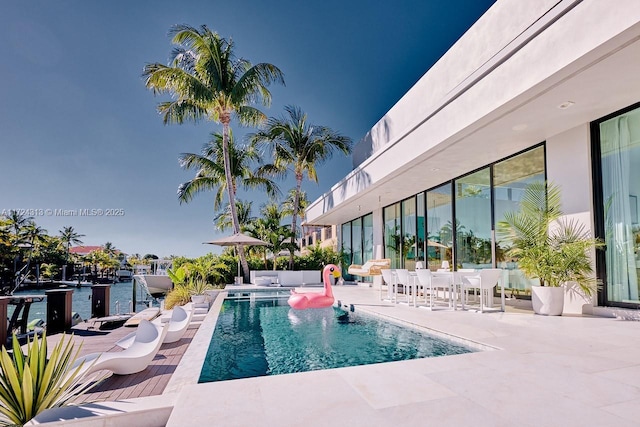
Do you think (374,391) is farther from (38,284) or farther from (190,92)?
(38,284)

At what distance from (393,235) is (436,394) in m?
12.2

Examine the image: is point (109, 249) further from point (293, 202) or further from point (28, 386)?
point (28, 386)

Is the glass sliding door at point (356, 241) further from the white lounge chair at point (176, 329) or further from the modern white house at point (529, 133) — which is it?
the white lounge chair at point (176, 329)

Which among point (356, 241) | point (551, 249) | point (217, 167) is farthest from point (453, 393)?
point (217, 167)

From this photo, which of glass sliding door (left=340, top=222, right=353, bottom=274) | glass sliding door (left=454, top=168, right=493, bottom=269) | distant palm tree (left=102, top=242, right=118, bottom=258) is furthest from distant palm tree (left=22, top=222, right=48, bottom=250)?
glass sliding door (left=454, top=168, right=493, bottom=269)

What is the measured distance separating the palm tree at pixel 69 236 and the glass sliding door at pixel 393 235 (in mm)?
67478

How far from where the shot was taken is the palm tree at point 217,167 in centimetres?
1844

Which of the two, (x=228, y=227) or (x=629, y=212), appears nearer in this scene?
(x=629, y=212)

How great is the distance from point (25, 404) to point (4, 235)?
2729 centimetres

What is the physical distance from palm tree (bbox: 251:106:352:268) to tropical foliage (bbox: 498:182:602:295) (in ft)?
37.8

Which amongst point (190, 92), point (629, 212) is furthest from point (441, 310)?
point (190, 92)

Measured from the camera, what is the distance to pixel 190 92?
14406 millimetres

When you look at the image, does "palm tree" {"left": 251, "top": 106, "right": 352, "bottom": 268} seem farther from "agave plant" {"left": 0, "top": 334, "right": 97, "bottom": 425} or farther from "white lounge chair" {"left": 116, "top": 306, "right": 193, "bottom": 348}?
"agave plant" {"left": 0, "top": 334, "right": 97, "bottom": 425}

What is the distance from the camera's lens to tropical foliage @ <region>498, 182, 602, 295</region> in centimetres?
647
